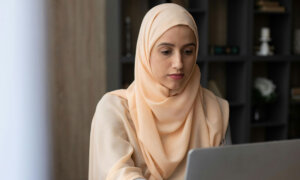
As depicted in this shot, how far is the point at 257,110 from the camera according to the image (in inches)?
139

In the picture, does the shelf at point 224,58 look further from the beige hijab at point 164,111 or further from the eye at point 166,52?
the eye at point 166,52

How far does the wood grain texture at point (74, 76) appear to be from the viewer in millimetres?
2824

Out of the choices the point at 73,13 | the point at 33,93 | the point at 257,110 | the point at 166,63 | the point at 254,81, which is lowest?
the point at 257,110

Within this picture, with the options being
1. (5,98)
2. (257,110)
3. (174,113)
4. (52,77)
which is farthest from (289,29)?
(5,98)

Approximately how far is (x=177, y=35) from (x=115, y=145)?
1.44 feet

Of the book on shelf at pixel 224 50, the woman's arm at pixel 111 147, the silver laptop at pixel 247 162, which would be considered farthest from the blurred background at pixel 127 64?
the silver laptop at pixel 247 162

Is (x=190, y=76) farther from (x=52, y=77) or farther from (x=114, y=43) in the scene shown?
(x=52, y=77)

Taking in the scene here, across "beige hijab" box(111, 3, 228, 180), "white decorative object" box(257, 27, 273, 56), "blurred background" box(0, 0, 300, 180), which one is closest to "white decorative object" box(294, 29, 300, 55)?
"blurred background" box(0, 0, 300, 180)

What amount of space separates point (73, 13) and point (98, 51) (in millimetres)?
352

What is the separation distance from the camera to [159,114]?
1.34 metres

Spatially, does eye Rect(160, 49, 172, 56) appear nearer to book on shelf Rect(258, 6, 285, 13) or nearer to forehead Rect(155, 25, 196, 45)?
forehead Rect(155, 25, 196, 45)

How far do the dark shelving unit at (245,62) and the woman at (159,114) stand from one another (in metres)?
1.68

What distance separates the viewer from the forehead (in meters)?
1.26

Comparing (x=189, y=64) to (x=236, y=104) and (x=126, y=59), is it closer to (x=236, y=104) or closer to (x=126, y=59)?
(x=126, y=59)
